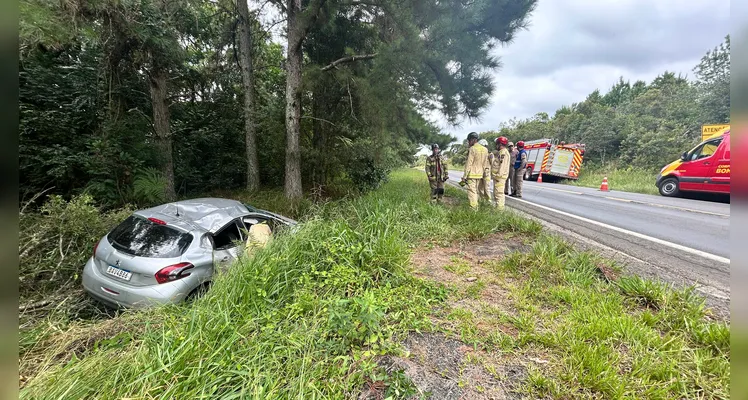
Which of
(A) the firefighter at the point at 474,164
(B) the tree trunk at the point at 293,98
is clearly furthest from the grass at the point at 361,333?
(B) the tree trunk at the point at 293,98

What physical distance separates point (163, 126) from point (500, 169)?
8.61 metres

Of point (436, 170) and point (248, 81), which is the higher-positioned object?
point (248, 81)

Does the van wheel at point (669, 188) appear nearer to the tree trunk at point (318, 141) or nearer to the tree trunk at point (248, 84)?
the tree trunk at point (318, 141)

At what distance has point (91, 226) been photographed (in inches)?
180

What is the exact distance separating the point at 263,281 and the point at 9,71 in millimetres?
2329

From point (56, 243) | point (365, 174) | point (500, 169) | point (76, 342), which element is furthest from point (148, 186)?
point (500, 169)

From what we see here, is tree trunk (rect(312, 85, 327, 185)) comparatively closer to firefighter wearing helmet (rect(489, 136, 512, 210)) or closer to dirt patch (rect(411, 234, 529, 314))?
firefighter wearing helmet (rect(489, 136, 512, 210))

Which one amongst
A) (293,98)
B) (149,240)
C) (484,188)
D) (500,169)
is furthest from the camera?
(293,98)

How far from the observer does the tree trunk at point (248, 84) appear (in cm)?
874

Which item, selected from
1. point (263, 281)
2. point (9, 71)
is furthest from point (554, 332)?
point (9, 71)

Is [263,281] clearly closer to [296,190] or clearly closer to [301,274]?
[301,274]

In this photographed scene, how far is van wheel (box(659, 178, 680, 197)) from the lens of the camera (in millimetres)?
10688

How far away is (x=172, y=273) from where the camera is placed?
3359mm

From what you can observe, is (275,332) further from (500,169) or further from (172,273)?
(500,169)
